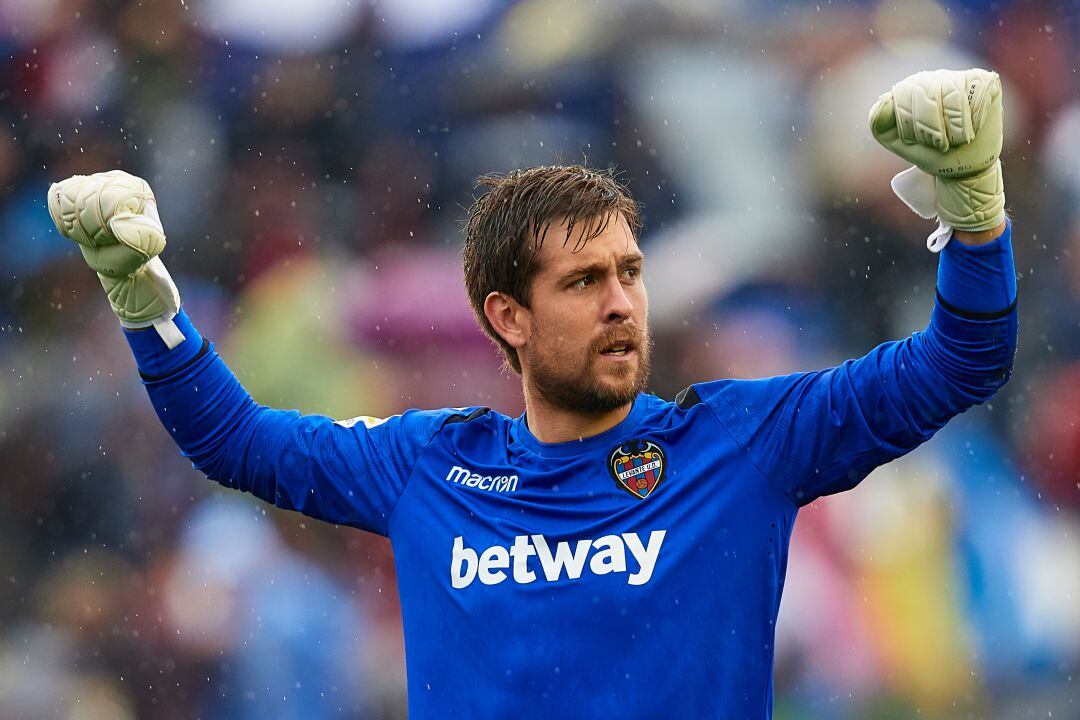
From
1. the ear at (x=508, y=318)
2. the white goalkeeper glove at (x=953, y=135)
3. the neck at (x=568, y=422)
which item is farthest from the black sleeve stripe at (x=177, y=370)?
the white goalkeeper glove at (x=953, y=135)

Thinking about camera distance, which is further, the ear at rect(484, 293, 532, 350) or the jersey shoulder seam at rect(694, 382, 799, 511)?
the ear at rect(484, 293, 532, 350)

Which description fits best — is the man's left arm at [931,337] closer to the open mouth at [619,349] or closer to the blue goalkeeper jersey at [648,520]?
the blue goalkeeper jersey at [648,520]

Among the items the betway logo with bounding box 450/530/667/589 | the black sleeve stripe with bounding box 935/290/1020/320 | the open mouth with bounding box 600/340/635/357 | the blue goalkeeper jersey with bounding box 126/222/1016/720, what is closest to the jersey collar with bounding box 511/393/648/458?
Answer: the blue goalkeeper jersey with bounding box 126/222/1016/720

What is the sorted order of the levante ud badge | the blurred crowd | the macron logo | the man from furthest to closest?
1. the blurred crowd
2. the macron logo
3. the levante ud badge
4. the man

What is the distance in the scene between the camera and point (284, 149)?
220 inches

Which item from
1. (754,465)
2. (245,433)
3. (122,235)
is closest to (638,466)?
(754,465)

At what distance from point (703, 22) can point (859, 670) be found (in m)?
2.67

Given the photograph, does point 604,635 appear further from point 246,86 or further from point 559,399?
point 246,86

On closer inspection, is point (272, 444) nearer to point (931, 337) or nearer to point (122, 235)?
point (122, 235)

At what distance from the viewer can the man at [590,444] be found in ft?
7.36

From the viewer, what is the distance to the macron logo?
2.67 meters

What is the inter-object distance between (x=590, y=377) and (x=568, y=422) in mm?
129

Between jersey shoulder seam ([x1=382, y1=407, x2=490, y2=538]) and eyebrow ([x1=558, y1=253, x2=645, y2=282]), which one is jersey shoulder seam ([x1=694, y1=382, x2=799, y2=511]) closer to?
eyebrow ([x1=558, y1=253, x2=645, y2=282])

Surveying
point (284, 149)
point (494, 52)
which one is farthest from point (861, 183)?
point (284, 149)
